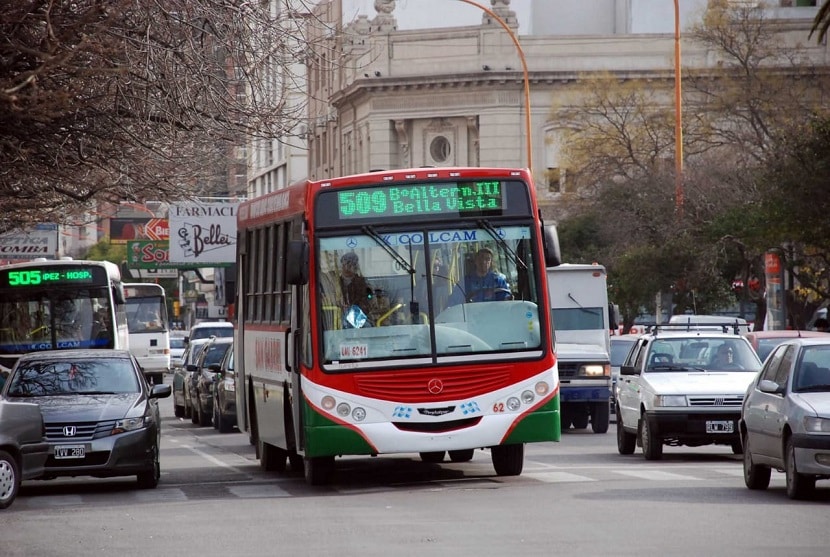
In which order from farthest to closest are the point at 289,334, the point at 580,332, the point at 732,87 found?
the point at 732,87 → the point at 580,332 → the point at 289,334

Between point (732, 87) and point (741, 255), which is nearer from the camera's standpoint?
point (741, 255)

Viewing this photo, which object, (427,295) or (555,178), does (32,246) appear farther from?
(427,295)

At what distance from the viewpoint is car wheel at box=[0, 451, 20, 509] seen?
54.1 ft

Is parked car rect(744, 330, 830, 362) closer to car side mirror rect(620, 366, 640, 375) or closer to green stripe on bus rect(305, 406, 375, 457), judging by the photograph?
car side mirror rect(620, 366, 640, 375)

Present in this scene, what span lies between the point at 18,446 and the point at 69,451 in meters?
1.72

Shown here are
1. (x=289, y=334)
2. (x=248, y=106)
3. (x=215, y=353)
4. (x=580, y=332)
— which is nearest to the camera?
(x=289, y=334)

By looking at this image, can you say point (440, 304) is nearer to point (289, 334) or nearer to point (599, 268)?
point (289, 334)

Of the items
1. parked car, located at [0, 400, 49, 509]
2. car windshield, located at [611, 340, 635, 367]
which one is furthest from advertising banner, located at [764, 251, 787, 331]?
parked car, located at [0, 400, 49, 509]

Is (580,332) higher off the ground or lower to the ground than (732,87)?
lower

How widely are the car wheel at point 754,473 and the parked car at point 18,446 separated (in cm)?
674

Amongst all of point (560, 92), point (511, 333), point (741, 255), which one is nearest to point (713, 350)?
point (511, 333)

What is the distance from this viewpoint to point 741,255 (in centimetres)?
4800

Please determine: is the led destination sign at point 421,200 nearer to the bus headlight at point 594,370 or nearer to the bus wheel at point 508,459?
the bus wheel at point 508,459

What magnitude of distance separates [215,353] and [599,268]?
8320 mm
